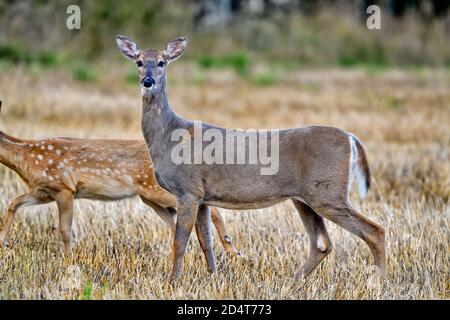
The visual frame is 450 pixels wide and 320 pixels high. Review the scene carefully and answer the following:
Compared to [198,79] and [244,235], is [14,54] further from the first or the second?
[244,235]

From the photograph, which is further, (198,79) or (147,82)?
(198,79)

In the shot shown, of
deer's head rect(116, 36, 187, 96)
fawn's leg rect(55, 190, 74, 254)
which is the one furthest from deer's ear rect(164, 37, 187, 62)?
fawn's leg rect(55, 190, 74, 254)

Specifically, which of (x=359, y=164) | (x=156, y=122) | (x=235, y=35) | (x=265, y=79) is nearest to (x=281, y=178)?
(x=359, y=164)

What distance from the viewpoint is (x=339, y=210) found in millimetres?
6434

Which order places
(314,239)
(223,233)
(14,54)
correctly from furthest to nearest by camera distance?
(14,54) < (223,233) < (314,239)

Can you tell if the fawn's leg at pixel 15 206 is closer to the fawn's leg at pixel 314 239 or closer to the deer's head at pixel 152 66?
the deer's head at pixel 152 66

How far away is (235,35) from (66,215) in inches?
782

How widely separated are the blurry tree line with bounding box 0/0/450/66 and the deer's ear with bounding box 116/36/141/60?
13508 millimetres

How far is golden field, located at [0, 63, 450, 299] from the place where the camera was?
20.1ft

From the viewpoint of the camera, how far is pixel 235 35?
2717cm

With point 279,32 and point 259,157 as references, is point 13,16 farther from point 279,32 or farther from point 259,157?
point 259,157

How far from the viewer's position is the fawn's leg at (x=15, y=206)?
7571mm
